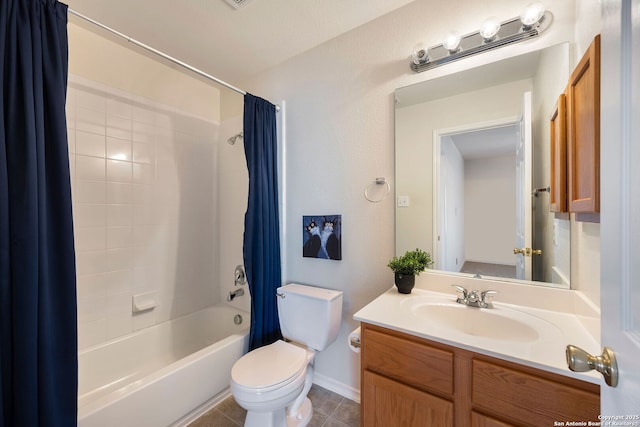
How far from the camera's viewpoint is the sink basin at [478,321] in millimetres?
1060

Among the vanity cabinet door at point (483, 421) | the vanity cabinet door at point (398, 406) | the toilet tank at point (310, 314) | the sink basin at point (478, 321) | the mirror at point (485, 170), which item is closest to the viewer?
the vanity cabinet door at point (483, 421)

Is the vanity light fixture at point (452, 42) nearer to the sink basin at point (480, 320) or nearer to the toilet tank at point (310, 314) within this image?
the sink basin at point (480, 320)

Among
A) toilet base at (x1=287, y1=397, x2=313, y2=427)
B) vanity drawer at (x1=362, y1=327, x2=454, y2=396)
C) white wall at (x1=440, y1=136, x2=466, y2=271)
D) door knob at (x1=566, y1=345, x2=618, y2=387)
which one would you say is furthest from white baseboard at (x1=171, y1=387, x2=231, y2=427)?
door knob at (x1=566, y1=345, x2=618, y2=387)

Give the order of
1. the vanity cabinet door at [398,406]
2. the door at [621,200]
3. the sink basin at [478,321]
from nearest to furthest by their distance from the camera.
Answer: the door at [621,200]
the vanity cabinet door at [398,406]
the sink basin at [478,321]

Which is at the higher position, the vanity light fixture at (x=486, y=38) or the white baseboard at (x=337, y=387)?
the vanity light fixture at (x=486, y=38)

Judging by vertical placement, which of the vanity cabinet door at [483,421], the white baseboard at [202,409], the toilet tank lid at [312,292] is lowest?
the white baseboard at [202,409]

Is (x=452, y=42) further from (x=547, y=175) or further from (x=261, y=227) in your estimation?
(x=261, y=227)

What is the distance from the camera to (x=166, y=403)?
138 centimetres

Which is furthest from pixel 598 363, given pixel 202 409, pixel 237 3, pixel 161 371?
pixel 237 3

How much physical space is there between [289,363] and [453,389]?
0.82m

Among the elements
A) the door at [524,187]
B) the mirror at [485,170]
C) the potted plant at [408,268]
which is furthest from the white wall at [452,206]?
the door at [524,187]

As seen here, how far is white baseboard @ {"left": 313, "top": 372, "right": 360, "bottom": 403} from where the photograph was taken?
5.49 ft

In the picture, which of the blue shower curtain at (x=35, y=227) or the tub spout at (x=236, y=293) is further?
the tub spout at (x=236, y=293)

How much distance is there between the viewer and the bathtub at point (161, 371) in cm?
125
